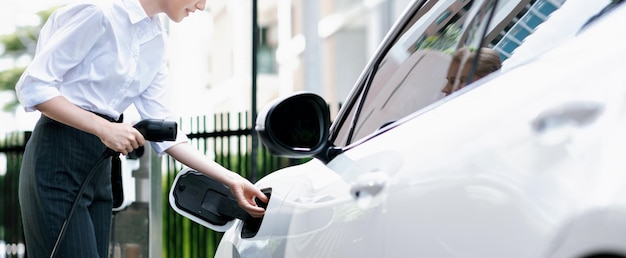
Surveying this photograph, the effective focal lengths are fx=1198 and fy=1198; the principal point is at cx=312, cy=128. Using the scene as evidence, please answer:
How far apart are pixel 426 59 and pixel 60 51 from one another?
1211 millimetres

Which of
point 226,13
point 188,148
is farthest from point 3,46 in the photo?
point 188,148

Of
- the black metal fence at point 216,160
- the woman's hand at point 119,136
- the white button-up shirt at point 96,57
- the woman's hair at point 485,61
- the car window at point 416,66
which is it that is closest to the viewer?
the woman's hair at point 485,61

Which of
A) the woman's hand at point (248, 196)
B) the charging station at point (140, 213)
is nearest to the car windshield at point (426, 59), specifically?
the woman's hand at point (248, 196)

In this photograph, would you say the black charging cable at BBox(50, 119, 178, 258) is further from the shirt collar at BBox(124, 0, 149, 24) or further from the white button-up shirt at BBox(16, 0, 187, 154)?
the shirt collar at BBox(124, 0, 149, 24)

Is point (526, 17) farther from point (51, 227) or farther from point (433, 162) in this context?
point (51, 227)

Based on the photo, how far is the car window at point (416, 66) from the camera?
2.73 metres

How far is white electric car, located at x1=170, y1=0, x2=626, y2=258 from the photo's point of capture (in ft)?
6.35

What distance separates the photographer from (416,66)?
9.89ft

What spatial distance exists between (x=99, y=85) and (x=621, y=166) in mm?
2147

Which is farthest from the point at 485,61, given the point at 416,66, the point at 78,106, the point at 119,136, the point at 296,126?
the point at 78,106

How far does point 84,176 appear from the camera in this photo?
3.69 metres

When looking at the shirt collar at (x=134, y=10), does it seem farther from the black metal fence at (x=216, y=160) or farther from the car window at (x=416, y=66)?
the black metal fence at (x=216, y=160)

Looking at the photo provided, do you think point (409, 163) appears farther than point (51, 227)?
No

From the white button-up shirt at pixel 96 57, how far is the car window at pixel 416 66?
0.68m
